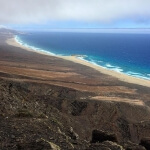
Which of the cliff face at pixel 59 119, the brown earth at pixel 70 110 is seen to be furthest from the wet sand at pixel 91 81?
the cliff face at pixel 59 119

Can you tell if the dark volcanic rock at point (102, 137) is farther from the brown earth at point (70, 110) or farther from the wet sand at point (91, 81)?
the wet sand at point (91, 81)

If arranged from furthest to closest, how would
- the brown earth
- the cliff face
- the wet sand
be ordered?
the wet sand, the brown earth, the cliff face

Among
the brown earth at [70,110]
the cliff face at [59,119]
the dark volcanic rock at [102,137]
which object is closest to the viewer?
the cliff face at [59,119]

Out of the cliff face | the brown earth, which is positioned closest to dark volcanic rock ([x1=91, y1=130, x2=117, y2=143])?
the brown earth

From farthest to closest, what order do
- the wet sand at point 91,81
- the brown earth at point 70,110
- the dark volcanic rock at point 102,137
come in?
the wet sand at point 91,81, the dark volcanic rock at point 102,137, the brown earth at point 70,110

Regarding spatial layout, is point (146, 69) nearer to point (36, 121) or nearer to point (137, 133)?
point (137, 133)

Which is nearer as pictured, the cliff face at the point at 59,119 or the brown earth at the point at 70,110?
the cliff face at the point at 59,119

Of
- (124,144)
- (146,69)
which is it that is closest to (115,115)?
(124,144)

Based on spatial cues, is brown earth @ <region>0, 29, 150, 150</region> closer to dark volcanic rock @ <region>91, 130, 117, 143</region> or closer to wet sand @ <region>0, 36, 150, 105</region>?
wet sand @ <region>0, 36, 150, 105</region>
